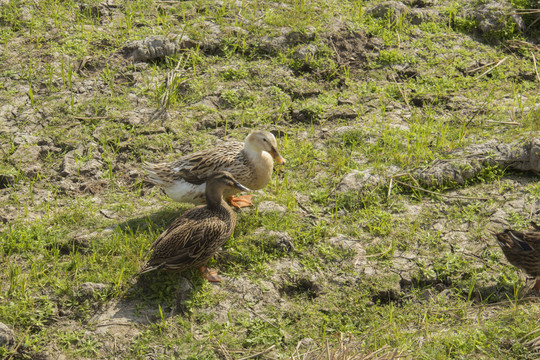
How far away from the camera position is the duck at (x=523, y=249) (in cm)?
520

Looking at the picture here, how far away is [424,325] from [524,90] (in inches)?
169

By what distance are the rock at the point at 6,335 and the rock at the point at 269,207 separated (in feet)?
8.24

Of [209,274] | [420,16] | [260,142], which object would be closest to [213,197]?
[209,274]

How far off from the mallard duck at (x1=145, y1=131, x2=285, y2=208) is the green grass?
0.25m

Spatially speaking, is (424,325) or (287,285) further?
(287,285)

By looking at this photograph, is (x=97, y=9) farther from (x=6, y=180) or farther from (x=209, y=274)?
(x=209, y=274)

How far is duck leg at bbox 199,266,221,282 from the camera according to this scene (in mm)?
5223

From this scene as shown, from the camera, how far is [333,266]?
5.52m

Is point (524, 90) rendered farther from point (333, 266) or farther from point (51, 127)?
point (51, 127)

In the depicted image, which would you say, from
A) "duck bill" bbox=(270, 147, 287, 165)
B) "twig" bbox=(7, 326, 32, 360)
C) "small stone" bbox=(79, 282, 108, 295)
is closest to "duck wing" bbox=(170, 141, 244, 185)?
"duck bill" bbox=(270, 147, 287, 165)

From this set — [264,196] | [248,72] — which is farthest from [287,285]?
[248,72]

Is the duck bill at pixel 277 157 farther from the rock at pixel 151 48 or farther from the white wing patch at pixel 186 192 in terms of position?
the rock at pixel 151 48

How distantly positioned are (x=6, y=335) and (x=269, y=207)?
267 centimetres

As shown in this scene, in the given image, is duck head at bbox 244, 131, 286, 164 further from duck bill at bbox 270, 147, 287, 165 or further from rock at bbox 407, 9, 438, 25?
Result: rock at bbox 407, 9, 438, 25
